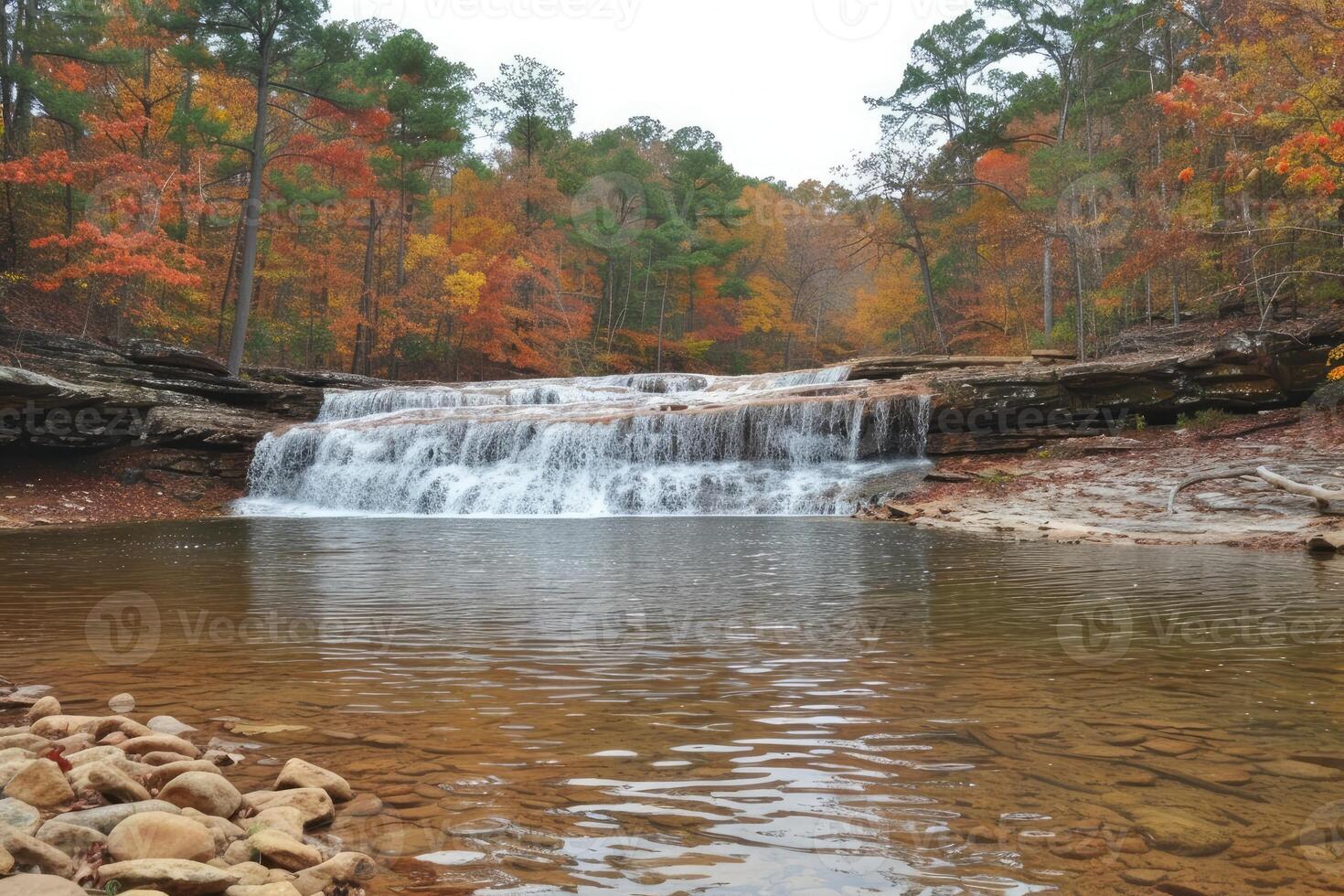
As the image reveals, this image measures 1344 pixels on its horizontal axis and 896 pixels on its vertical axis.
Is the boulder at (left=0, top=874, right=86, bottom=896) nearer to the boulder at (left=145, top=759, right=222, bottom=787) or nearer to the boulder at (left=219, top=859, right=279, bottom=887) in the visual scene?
the boulder at (left=219, top=859, right=279, bottom=887)

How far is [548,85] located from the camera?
39.9 meters

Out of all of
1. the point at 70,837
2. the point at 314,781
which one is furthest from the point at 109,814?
the point at 314,781

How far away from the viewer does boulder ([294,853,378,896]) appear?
1.82 meters

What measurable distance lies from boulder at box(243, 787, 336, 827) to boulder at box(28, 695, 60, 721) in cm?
144

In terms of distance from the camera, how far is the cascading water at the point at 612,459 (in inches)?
674

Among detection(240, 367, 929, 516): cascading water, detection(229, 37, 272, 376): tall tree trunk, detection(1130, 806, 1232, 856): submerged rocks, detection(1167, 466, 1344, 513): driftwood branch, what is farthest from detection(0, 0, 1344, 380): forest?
detection(1130, 806, 1232, 856): submerged rocks

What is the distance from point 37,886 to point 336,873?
0.56m

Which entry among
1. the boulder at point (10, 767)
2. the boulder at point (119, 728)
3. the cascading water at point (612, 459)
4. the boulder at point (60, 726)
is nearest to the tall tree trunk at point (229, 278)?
the cascading water at point (612, 459)

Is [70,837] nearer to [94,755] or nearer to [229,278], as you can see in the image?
[94,755]

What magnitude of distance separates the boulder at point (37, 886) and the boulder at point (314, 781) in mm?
736

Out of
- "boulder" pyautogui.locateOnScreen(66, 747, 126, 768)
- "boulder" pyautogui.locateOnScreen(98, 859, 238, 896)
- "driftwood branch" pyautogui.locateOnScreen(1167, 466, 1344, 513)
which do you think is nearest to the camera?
"boulder" pyautogui.locateOnScreen(98, 859, 238, 896)

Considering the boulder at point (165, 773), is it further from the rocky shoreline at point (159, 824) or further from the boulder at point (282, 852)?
the boulder at point (282, 852)

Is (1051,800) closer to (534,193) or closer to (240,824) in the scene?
(240,824)

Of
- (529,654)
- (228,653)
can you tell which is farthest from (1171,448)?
(228,653)
